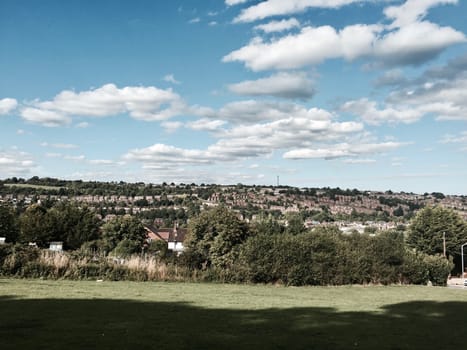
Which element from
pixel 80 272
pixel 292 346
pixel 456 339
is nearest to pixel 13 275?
pixel 80 272

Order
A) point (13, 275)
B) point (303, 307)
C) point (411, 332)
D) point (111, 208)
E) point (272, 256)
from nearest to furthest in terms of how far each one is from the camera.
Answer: point (411, 332) < point (303, 307) < point (13, 275) < point (272, 256) < point (111, 208)

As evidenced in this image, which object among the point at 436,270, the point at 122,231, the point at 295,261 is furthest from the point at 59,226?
the point at 436,270

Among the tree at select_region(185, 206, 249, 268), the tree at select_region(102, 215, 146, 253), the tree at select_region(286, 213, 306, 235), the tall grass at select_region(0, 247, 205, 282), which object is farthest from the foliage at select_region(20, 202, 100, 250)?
the tall grass at select_region(0, 247, 205, 282)

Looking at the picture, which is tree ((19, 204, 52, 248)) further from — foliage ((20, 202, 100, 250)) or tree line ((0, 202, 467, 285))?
tree line ((0, 202, 467, 285))

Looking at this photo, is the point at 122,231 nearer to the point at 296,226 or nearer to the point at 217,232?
the point at 217,232

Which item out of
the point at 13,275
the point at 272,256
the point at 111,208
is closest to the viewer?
the point at 13,275

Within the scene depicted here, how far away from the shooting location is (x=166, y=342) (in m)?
5.59

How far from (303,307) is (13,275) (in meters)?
10.2

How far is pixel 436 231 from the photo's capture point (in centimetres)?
5650

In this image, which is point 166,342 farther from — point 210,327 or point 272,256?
point 272,256

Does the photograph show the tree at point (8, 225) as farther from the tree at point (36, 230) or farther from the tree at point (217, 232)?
the tree at point (217, 232)

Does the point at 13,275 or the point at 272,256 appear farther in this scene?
the point at 272,256

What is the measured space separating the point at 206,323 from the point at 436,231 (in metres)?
56.4

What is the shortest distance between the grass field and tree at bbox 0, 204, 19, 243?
180 feet
